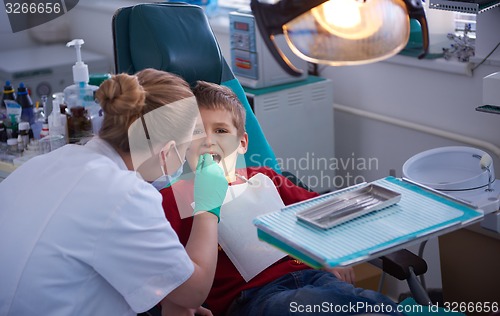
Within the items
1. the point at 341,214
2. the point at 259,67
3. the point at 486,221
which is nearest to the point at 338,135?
the point at 259,67

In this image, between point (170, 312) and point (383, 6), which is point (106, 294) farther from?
point (383, 6)

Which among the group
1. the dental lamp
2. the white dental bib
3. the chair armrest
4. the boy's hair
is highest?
the dental lamp

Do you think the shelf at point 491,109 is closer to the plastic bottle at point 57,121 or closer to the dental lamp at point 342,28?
the dental lamp at point 342,28

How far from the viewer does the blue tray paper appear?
127cm

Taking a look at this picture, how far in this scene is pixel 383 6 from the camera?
113cm

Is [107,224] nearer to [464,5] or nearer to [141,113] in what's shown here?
[141,113]

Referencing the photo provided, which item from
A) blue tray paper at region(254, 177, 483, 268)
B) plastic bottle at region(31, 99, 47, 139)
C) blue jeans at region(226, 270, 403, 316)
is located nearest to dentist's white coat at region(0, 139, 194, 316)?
blue tray paper at region(254, 177, 483, 268)

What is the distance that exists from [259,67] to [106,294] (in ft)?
4.94

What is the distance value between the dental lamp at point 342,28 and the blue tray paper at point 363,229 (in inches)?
13.8

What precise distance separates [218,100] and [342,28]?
0.77m

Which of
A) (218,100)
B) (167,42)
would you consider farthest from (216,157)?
(167,42)

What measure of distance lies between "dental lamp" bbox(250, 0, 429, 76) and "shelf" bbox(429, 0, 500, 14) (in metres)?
0.64

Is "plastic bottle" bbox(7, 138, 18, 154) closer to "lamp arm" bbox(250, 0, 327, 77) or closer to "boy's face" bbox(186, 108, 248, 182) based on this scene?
"boy's face" bbox(186, 108, 248, 182)

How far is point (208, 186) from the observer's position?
162 centimetres
